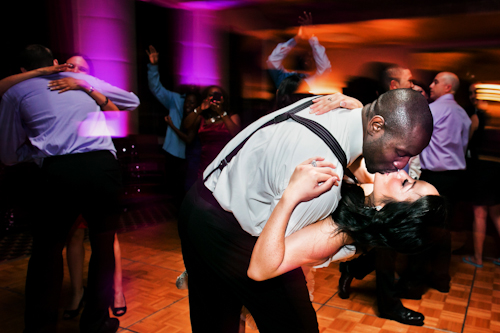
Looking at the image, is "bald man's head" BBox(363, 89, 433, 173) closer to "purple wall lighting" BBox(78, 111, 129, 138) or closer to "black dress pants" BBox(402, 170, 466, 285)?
"purple wall lighting" BBox(78, 111, 129, 138)

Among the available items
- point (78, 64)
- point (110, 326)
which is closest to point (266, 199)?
point (78, 64)

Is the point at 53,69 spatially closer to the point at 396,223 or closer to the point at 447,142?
the point at 396,223

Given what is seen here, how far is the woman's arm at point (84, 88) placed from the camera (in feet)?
3.47

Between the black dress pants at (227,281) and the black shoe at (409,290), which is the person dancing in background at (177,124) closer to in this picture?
the black shoe at (409,290)

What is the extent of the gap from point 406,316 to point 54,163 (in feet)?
4.91

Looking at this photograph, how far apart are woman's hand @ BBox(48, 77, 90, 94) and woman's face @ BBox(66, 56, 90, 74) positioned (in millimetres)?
46

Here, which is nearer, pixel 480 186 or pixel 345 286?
pixel 345 286

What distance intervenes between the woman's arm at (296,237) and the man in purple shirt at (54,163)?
2.57ft

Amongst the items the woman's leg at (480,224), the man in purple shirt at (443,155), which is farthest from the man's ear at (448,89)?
the woman's leg at (480,224)

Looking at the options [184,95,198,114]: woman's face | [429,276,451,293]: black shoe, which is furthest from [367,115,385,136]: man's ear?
[184,95,198,114]: woman's face

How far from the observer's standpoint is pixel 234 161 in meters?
0.62

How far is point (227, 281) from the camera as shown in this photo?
677 mm

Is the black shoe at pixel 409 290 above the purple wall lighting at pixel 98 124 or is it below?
below

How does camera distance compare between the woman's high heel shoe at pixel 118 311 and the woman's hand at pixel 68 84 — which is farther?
the woman's high heel shoe at pixel 118 311
